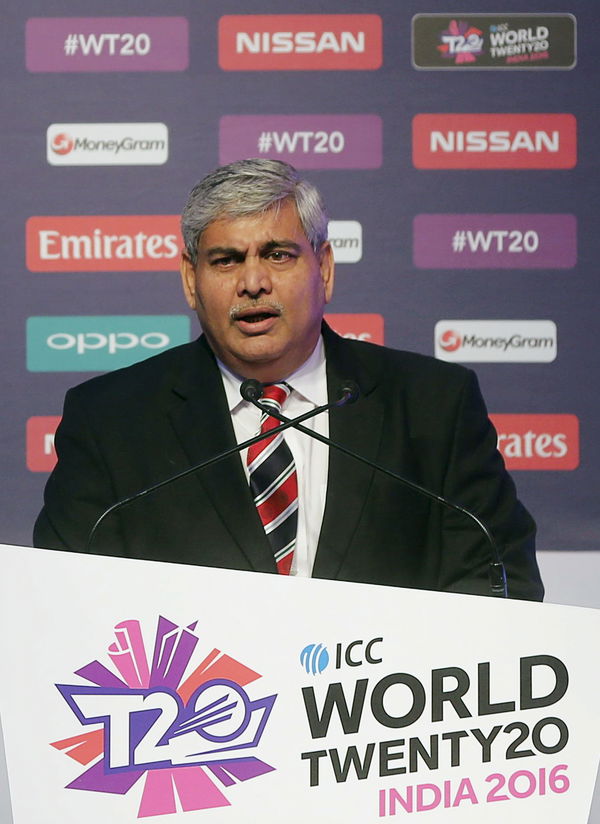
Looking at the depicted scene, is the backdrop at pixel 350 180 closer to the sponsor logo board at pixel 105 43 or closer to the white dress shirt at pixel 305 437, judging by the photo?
the sponsor logo board at pixel 105 43

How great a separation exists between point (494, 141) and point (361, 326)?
0.60m

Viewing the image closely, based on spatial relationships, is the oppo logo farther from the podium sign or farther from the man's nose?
the podium sign

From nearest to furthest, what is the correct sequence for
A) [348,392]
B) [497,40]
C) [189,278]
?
[348,392], [189,278], [497,40]

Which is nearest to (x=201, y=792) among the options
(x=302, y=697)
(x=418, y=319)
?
(x=302, y=697)

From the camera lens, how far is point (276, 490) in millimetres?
1876

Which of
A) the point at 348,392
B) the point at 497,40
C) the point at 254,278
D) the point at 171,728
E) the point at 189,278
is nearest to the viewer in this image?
the point at 171,728

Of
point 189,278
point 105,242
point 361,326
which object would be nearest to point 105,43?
point 105,242

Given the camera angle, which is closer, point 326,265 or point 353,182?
point 326,265

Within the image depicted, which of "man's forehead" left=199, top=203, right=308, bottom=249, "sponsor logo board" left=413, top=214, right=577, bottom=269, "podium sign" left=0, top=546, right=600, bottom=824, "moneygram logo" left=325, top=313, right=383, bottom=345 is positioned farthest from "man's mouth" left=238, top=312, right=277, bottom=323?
"sponsor logo board" left=413, top=214, right=577, bottom=269

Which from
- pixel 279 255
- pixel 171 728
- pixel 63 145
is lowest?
pixel 171 728

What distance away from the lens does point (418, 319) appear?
2924 mm

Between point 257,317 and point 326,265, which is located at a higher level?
point 326,265

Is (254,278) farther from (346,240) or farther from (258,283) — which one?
(346,240)

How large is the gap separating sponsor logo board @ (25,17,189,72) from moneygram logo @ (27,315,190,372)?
66 centimetres
